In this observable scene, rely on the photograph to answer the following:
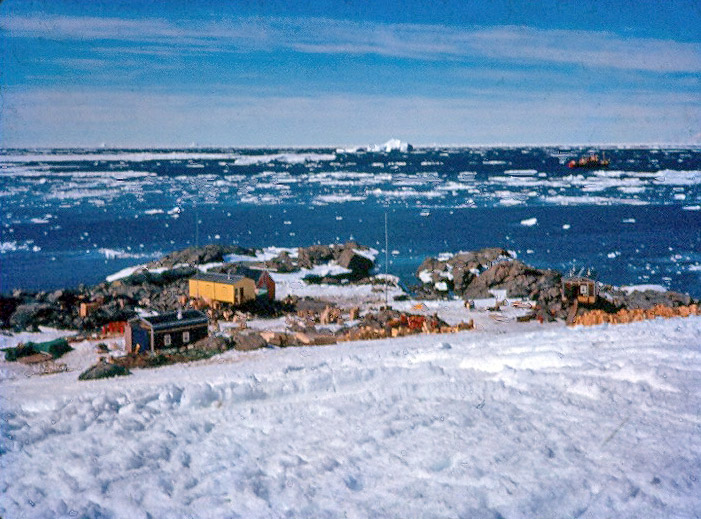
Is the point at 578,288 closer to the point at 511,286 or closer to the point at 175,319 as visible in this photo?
the point at 511,286

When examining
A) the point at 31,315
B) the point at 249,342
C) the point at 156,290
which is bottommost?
the point at 156,290

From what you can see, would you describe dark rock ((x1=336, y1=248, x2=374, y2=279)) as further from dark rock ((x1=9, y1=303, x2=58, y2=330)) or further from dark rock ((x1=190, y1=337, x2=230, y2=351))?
dark rock ((x1=190, y1=337, x2=230, y2=351))

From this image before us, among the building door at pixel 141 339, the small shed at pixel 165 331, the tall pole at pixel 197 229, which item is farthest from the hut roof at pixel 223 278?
the tall pole at pixel 197 229

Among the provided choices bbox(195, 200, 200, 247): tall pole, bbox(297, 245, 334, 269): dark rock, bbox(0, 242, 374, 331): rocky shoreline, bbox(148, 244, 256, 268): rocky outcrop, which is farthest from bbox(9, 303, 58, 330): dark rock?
bbox(195, 200, 200, 247): tall pole

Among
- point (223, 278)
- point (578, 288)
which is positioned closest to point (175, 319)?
point (223, 278)

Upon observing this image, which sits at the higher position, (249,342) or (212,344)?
(249,342)

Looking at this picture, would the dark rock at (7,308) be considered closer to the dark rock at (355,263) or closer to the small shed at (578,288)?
the dark rock at (355,263)

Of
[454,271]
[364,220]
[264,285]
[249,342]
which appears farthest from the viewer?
[364,220]

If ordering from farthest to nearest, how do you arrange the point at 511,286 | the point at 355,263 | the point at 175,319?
1. the point at 355,263
2. the point at 511,286
3. the point at 175,319
